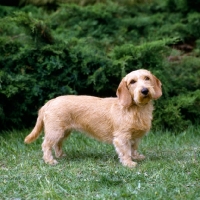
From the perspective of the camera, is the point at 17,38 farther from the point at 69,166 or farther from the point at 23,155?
the point at 69,166

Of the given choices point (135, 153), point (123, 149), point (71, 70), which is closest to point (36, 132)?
point (123, 149)

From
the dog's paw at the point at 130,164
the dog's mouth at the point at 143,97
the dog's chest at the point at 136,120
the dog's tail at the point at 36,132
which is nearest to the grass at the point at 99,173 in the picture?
the dog's paw at the point at 130,164

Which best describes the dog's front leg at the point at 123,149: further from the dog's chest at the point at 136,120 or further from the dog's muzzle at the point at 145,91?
the dog's muzzle at the point at 145,91

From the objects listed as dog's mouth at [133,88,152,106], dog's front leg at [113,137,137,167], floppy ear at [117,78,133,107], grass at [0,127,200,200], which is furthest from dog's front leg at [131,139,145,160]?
dog's mouth at [133,88,152,106]

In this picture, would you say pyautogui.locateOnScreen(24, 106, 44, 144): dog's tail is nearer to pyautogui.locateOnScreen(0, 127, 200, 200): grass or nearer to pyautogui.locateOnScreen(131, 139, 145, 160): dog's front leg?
pyautogui.locateOnScreen(0, 127, 200, 200): grass

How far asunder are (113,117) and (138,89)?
69 cm

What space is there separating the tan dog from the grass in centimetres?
29

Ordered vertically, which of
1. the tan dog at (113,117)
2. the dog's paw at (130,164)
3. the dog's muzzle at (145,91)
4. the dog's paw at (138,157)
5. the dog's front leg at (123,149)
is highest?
the dog's muzzle at (145,91)

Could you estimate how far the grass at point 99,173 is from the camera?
561 cm

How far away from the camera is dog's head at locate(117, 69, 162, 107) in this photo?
6.73 m

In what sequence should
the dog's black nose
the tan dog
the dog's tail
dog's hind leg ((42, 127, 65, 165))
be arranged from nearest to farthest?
the dog's black nose
the tan dog
dog's hind leg ((42, 127, 65, 165))
the dog's tail

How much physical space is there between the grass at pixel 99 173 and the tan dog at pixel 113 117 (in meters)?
0.29

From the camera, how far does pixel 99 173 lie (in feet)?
20.6

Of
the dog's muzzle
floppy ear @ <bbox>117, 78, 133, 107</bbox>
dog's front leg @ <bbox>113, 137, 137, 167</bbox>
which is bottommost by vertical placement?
dog's front leg @ <bbox>113, 137, 137, 167</bbox>
